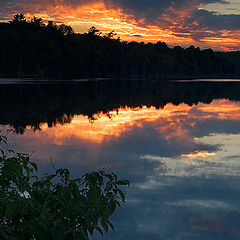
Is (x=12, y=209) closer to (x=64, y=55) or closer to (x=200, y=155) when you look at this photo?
(x=200, y=155)

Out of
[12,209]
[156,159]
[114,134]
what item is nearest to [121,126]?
[114,134]

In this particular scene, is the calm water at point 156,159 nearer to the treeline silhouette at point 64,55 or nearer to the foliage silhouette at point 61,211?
the foliage silhouette at point 61,211

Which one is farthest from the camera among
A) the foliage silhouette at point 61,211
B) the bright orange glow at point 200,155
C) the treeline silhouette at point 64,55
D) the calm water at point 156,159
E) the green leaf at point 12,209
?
the treeline silhouette at point 64,55

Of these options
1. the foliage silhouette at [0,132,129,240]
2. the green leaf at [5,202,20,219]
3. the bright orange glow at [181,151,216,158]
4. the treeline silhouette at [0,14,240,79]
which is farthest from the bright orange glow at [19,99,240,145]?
the treeline silhouette at [0,14,240,79]

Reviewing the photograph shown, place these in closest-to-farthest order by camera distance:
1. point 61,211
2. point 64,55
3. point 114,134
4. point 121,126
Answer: point 61,211, point 114,134, point 121,126, point 64,55

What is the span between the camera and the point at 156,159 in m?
13.7

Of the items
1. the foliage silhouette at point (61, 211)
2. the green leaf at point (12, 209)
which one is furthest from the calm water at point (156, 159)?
the green leaf at point (12, 209)

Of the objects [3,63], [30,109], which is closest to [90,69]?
[3,63]

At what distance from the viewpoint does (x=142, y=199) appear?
9.20 metres

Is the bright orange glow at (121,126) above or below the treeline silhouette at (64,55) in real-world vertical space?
below

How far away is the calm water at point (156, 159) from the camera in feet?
25.9

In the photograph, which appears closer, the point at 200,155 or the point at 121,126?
the point at 200,155

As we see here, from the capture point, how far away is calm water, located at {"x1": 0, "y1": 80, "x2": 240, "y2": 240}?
7.89 metres

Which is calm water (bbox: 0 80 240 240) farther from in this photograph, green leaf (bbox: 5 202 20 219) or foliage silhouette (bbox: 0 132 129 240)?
green leaf (bbox: 5 202 20 219)
